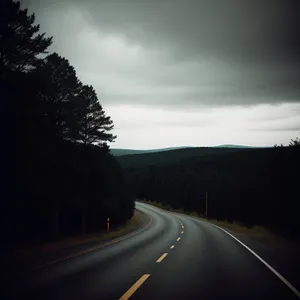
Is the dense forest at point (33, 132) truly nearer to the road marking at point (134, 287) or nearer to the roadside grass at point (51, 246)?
the roadside grass at point (51, 246)

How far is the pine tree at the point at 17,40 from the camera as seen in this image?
15781 mm

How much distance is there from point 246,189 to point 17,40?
61471 millimetres

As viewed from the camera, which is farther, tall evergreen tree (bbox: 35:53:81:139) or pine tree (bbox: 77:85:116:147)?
pine tree (bbox: 77:85:116:147)

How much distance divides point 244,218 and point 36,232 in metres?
60.8

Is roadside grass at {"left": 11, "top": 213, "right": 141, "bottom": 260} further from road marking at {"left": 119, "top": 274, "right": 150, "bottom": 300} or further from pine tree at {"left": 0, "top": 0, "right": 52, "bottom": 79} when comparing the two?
pine tree at {"left": 0, "top": 0, "right": 52, "bottom": 79}

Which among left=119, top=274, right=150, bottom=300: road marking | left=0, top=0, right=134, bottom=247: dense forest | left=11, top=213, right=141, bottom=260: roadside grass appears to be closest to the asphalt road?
left=119, top=274, right=150, bottom=300: road marking

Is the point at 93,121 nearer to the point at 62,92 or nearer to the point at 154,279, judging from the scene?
the point at 62,92

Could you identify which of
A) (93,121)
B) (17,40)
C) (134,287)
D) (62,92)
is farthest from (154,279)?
(93,121)

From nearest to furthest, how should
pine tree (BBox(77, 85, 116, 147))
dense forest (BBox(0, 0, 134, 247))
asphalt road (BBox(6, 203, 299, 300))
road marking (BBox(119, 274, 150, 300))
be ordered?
road marking (BBox(119, 274, 150, 300)) → asphalt road (BBox(6, 203, 299, 300)) → dense forest (BBox(0, 0, 134, 247)) → pine tree (BBox(77, 85, 116, 147))

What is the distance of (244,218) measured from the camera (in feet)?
250

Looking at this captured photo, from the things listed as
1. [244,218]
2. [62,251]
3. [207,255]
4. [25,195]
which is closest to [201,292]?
[207,255]

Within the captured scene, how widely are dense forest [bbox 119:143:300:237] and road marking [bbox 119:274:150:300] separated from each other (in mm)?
26165

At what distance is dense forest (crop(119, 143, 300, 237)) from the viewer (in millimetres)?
34125

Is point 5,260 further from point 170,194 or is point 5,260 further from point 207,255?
point 170,194
